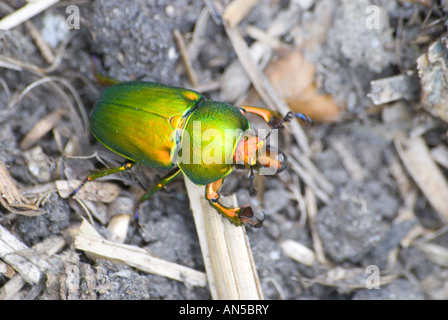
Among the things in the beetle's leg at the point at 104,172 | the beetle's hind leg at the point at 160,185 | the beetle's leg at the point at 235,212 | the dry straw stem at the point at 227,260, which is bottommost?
the dry straw stem at the point at 227,260

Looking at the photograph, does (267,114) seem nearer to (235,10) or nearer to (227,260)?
(235,10)

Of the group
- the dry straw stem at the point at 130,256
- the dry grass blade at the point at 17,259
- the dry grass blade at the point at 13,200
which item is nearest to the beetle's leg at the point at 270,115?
the dry straw stem at the point at 130,256

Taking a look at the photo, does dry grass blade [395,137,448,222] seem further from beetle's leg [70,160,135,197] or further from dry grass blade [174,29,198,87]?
beetle's leg [70,160,135,197]

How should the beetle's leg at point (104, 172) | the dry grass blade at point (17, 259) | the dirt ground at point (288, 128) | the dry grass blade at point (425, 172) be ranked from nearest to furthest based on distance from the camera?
the dry grass blade at point (17, 259) < the beetle's leg at point (104, 172) < the dirt ground at point (288, 128) < the dry grass blade at point (425, 172)

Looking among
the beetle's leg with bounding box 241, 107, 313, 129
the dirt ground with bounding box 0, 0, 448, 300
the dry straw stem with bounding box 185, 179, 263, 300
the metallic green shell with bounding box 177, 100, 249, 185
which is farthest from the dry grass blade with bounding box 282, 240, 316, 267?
the beetle's leg with bounding box 241, 107, 313, 129

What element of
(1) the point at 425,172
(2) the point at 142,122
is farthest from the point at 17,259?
(1) the point at 425,172

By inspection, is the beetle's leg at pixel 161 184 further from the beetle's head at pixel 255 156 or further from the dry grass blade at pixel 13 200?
the dry grass blade at pixel 13 200

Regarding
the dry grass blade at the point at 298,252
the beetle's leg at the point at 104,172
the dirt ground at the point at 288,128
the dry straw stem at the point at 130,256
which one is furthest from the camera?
the dry grass blade at the point at 298,252
